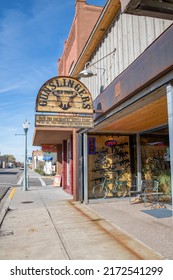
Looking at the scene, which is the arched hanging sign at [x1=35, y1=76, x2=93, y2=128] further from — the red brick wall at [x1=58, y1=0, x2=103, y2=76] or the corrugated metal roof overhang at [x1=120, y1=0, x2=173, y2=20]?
the red brick wall at [x1=58, y1=0, x2=103, y2=76]

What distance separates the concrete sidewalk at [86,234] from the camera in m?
4.61

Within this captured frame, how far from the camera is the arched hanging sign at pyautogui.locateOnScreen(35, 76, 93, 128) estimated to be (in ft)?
23.7

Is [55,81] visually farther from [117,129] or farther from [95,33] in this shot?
[117,129]

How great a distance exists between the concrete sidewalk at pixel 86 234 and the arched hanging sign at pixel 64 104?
2753mm

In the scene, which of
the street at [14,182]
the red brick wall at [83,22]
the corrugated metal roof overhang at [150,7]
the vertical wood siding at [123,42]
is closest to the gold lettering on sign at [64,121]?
the vertical wood siding at [123,42]

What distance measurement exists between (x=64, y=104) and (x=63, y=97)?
0.23 meters

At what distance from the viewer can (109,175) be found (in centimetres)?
1116

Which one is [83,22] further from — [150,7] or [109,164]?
[150,7]

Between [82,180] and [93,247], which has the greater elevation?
[82,180]

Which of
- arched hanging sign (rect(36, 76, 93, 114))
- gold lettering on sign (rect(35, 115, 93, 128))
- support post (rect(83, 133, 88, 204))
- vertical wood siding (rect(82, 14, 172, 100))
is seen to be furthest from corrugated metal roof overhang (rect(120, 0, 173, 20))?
support post (rect(83, 133, 88, 204))

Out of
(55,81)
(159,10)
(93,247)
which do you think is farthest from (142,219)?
(159,10)

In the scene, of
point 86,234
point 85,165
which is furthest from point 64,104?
point 86,234
